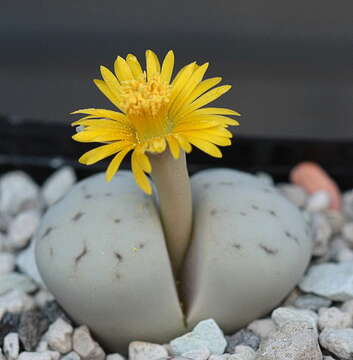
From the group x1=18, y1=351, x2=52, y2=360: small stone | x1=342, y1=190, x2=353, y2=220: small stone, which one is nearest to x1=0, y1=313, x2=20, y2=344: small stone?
x1=18, y1=351, x2=52, y2=360: small stone

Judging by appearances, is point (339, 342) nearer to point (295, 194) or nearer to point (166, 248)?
point (166, 248)

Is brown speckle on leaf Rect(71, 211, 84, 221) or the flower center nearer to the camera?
the flower center

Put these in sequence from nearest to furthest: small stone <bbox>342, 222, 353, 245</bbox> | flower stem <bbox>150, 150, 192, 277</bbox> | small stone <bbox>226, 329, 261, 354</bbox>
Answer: flower stem <bbox>150, 150, 192, 277</bbox> → small stone <bbox>226, 329, 261, 354</bbox> → small stone <bbox>342, 222, 353, 245</bbox>

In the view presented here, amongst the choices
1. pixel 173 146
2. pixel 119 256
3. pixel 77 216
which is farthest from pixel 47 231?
pixel 173 146

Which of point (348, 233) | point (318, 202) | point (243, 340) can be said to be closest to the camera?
point (243, 340)

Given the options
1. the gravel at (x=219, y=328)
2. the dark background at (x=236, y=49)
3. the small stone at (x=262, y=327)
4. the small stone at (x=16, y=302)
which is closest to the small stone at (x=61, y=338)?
the gravel at (x=219, y=328)

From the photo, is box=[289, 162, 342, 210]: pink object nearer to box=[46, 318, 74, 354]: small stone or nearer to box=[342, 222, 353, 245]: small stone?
box=[342, 222, 353, 245]: small stone
